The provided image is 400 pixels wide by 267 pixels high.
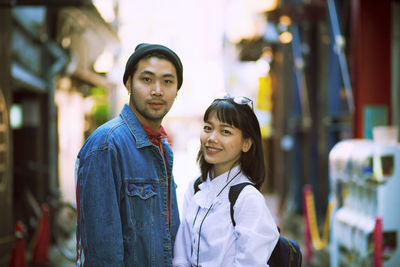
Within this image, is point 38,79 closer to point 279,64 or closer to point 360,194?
point 360,194

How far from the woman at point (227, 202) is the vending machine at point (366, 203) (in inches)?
93.1

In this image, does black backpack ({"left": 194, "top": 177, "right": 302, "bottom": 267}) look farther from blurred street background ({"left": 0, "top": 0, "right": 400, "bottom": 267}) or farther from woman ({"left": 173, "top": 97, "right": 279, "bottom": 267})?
blurred street background ({"left": 0, "top": 0, "right": 400, "bottom": 267})

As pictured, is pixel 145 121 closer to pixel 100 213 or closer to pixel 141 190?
pixel 141 190

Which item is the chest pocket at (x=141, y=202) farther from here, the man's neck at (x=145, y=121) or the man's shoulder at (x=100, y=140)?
the man's neck at (x=145, y=121)

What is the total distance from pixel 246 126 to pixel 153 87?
2.49 feet

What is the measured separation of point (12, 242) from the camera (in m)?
5.55

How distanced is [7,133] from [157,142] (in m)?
3.79

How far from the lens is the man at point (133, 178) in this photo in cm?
235

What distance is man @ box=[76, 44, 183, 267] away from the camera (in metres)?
2.35

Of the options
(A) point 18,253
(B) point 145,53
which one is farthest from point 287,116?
(B) point 145,53

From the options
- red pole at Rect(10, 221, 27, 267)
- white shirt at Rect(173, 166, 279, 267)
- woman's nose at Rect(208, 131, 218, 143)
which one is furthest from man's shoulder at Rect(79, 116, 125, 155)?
red pole at Rect(10, 221, 27, 267)

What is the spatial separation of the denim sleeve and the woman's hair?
918mm

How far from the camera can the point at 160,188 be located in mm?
2734

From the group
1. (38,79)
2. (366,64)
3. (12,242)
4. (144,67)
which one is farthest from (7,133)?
(366,64)
